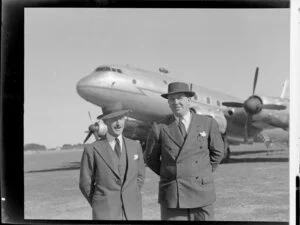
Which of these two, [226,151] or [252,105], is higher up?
[252,105]

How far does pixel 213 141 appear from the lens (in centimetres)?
588

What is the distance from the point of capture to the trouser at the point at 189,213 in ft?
19.0

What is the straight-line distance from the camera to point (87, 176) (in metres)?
5.77

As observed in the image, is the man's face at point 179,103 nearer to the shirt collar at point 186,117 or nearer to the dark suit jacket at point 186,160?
the shirt collar at point 186,117

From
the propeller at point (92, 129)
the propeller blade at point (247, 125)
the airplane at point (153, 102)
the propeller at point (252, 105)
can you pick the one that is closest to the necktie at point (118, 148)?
the airplane at point (153, 102)

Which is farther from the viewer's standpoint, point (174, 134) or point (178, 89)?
point (178, 89)

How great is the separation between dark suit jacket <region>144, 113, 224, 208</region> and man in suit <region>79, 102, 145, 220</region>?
216 mm

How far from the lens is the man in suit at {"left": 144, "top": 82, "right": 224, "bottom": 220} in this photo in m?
5.81

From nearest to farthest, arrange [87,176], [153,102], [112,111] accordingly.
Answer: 1. [87,176]
2. [112,111]
3. [153,102]

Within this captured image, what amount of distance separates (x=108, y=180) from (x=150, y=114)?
1.07 meters

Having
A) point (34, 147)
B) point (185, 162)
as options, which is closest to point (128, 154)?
point (185, 162)

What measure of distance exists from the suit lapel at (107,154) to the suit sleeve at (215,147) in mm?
1126

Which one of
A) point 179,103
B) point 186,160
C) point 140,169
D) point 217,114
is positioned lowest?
point 140,169

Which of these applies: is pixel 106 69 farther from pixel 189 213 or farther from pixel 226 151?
pixel 189 213
